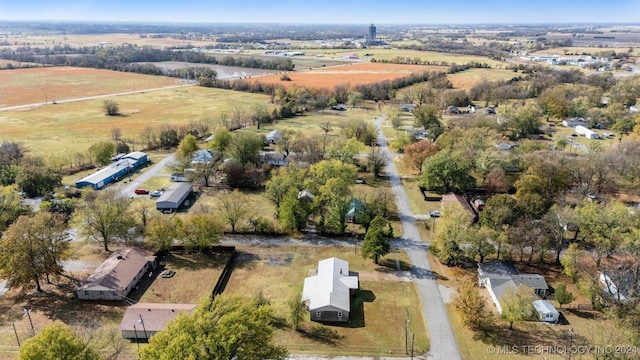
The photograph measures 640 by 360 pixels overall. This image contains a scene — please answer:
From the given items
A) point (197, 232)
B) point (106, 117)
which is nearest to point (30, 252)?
point (197, 232)

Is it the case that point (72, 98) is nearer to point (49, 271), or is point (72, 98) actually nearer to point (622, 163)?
point (49, 271)

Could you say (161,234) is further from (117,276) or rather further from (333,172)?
(333,172)

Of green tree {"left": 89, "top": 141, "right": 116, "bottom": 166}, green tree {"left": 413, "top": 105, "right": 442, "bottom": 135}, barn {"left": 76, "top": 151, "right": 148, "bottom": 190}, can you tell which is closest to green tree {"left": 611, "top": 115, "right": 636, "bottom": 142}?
green tree {"left": 413, "top": 105, "right": 442, "bottom": 135}

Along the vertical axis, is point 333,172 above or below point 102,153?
above

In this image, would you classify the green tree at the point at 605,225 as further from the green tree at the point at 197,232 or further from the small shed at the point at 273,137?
the small shed at the point at 273,137

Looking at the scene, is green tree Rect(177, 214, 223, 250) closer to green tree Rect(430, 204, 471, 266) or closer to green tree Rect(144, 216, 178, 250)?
green tree Rect(144, 216, 178, 250)

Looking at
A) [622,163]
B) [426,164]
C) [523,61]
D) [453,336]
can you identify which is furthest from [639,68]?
[453,336]
